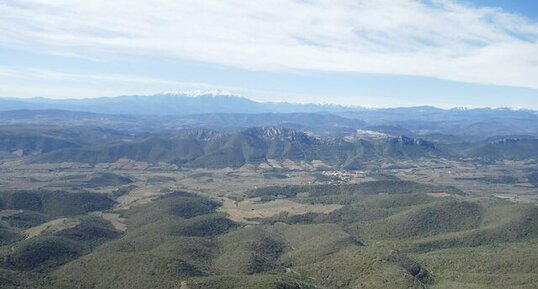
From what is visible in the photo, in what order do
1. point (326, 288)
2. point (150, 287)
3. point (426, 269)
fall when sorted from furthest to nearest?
point (426, 269) → point (326, 288) → point (150, 287)

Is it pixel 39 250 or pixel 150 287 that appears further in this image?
pixel 39 250

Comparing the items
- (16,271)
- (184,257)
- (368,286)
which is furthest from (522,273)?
(16,271)

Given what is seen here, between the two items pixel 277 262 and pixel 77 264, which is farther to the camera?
pixel 277 262

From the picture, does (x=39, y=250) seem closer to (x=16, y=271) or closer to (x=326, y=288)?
(x=16, y=271)

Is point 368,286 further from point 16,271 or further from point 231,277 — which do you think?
point 16,271

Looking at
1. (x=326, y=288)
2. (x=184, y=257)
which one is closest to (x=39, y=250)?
(x=184, y=257)

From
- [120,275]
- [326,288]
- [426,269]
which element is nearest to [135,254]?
[120,275]

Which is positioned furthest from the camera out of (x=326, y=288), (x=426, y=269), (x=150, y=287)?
(x=426, y=269)
